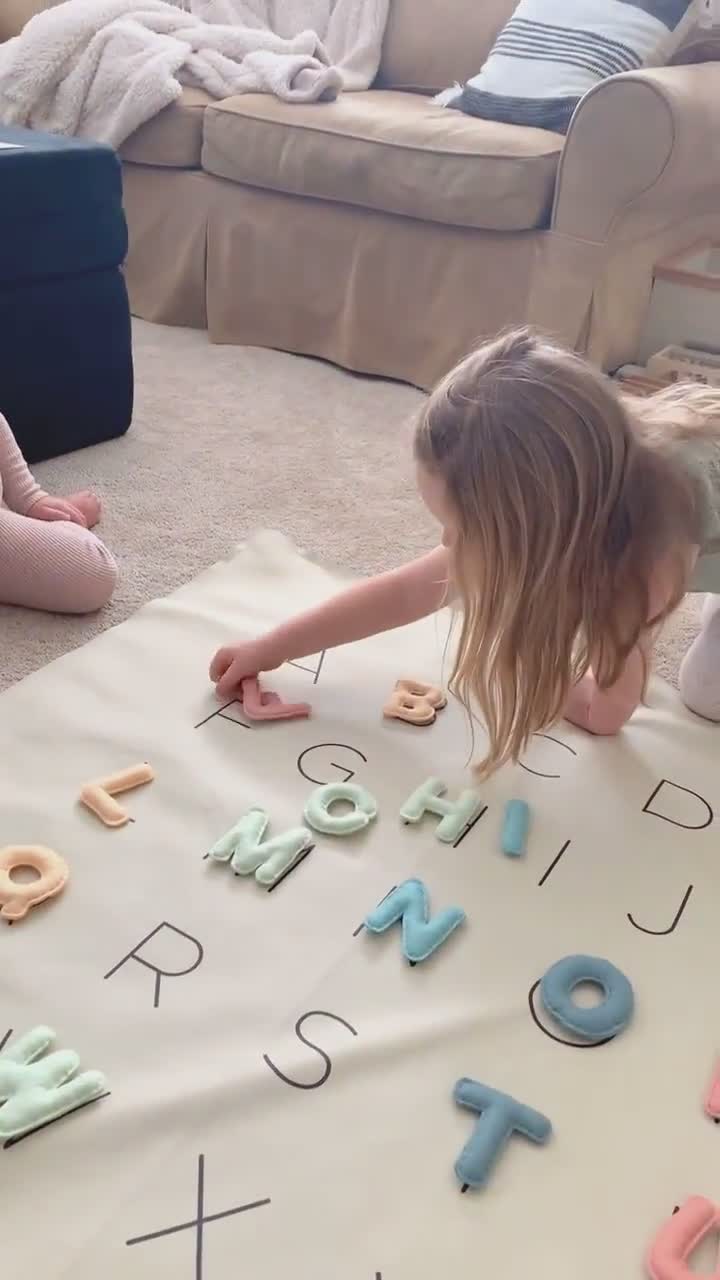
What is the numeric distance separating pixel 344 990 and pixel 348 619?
40cm

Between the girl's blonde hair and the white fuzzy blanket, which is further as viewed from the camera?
the white fuzzy blanket

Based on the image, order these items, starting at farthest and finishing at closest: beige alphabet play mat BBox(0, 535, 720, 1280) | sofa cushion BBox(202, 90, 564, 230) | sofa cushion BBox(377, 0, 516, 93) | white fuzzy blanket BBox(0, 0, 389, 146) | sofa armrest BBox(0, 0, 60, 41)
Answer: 1. sofa armrest BBox(0, 0, 60, 41)
2. sofa cushion BBox(377, 0, 516, 93)
3. white fuzzy blanket BBox(0, 0, 389, 146)
4. sofa cushion BBox(202, 90, 564, 230)
5. beige alphabet play mat BBox(0, 535, 720, 1280)

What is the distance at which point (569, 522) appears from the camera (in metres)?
0.83

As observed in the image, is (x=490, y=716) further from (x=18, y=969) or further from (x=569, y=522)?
(x=18, y=969)

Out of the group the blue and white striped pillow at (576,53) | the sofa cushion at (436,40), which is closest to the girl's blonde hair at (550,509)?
the blue and white striped pillow at (576,53)

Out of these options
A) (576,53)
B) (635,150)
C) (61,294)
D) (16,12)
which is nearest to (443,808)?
(61,294)

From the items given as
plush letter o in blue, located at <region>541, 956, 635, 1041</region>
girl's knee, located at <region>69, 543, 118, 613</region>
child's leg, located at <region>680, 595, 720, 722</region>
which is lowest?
girl's knee, located at <region>69, 543, 118, 613</region>

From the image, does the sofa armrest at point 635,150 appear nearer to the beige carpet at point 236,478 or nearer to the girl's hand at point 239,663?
the beige carpet at point 236,478

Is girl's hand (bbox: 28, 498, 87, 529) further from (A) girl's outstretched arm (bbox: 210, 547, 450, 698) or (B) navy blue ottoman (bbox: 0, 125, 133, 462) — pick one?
(A) girl's outstretched arm (bbox: 210, 547, 450, 698)

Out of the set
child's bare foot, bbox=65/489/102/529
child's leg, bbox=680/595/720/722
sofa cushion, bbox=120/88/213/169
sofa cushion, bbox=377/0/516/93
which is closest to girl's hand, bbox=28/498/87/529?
child's bare foot, bbox=65/489/102/529

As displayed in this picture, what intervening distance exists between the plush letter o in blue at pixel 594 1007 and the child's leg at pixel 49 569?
694 mm

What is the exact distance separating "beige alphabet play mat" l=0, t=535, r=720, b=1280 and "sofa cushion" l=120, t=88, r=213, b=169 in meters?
1.36

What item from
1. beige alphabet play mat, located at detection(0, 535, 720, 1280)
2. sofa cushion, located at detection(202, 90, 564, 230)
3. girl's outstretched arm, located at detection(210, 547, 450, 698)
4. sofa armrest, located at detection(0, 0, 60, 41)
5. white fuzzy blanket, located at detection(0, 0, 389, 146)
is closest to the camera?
beige alphabet play mat, located at detection(0, 535, 720, 1280)

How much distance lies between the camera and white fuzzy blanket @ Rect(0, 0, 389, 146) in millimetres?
2084
